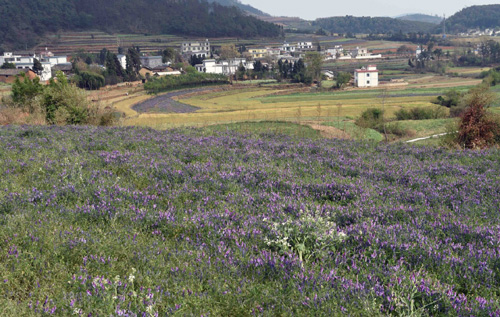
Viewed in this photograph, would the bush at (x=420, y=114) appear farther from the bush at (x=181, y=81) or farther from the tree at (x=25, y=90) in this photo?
the bush at (x=181, y=81)

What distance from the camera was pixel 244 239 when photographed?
16.5 feet

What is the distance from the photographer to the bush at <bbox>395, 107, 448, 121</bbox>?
60375 millimetres

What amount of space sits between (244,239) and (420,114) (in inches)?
2389

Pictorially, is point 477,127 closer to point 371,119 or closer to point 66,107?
point 371,119

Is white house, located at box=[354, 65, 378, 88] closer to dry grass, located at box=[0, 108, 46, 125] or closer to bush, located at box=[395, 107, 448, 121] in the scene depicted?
bush, located at box=[395, 107, 448, 121]

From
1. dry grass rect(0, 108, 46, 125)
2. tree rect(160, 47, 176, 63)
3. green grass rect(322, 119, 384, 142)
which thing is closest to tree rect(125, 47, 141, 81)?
tree rect(160, 47, 176, 63)

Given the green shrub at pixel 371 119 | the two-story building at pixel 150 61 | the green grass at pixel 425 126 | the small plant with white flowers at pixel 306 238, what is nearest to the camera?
the small plant with white flowers at pixel 306 238

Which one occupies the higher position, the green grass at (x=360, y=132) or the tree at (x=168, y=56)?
the tree at (x=168, y=56)

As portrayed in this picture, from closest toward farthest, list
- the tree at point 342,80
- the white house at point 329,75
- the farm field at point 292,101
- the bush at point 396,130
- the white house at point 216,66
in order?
the bush at point 396,130 < the farm field at point 292,101 < the tree at point 342,80 < the white house at point 329,75 < the white house at point 216,66

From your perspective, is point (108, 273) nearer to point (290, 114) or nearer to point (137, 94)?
point (290, 114)

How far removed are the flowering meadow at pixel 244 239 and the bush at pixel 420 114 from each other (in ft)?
179

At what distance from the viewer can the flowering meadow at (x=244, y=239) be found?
3.70 meters

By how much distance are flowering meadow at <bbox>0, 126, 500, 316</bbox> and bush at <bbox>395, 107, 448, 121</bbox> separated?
179ft

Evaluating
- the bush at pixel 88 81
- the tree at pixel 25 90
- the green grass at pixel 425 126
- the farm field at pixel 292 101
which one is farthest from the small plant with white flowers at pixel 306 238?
the bush at pixel 88 81
